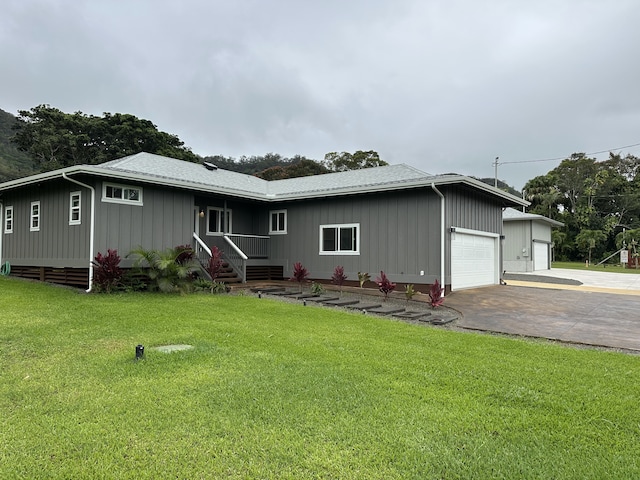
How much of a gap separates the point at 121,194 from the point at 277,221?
18.1ft

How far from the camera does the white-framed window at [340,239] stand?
12.7 m

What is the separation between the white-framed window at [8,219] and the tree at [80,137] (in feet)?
63.2

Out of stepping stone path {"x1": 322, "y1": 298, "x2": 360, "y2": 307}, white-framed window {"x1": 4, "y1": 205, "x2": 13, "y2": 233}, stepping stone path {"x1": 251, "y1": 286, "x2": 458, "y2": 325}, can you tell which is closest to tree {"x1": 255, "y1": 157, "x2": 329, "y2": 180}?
white-framed window {"x1": 4, "y1": 205, "x2": 13, "y2": 233}

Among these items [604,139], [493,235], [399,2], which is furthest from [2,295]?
[604,139]

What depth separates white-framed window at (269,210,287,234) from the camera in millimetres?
14520

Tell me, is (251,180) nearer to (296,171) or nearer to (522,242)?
(522,242)

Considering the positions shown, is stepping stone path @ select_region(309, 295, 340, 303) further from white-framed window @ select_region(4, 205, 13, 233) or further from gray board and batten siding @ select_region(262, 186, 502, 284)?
white-framed window @ select_region(4, 205, 13, 233)

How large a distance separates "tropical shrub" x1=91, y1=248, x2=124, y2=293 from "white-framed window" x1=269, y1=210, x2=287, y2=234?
583 centimetres

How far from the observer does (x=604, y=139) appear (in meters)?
38.0

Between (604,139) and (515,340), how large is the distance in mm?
41386

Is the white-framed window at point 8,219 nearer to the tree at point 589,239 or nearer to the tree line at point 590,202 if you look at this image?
the tree line at point 590,202

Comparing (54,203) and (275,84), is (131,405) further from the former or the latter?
(275,84)

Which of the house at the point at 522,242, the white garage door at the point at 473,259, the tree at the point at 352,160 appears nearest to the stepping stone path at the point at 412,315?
the white garage door at the point at 473,259

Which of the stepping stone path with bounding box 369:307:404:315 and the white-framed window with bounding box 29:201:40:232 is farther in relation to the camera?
the white-framed window with bounding box 29:201:40:232
